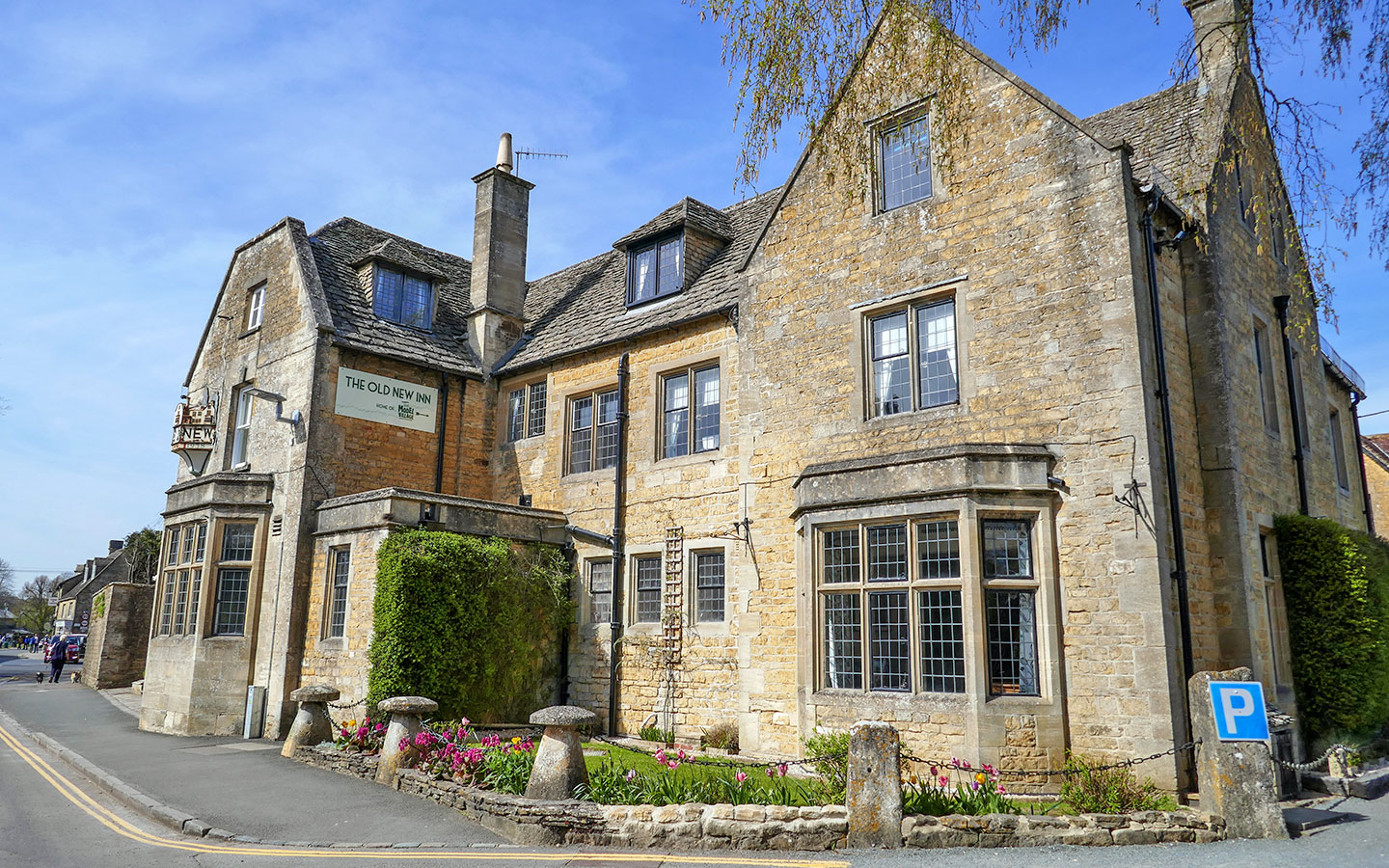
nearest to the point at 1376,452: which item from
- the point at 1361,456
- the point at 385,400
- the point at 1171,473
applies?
the point at 1361,456

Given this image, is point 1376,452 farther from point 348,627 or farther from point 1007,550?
point 348,627

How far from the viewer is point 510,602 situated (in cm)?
1605

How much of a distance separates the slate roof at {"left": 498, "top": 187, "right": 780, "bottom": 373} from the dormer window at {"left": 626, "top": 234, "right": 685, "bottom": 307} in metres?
0.25

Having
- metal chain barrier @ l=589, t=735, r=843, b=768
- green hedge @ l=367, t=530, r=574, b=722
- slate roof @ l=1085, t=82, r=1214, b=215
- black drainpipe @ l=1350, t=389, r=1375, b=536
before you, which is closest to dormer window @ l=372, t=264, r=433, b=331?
green hedge @ l=367, t=530, r=574, b=722

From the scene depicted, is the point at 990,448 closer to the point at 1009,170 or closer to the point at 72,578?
the point at 1009,170

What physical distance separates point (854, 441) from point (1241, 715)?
6.02 metres

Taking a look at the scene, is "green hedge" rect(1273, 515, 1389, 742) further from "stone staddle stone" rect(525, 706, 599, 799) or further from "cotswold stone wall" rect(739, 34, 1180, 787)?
"stone staddle stone" rect(525, 706, 599, 799)

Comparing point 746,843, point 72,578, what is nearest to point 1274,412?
point 746,843

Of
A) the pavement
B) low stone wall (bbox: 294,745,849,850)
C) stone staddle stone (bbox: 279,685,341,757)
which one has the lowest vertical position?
the pavement

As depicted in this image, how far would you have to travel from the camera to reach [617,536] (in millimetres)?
16703

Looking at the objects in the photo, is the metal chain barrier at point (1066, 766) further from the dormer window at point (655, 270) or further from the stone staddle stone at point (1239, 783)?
the dormer window at point (655, 270)

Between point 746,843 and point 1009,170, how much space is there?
9265 millimetres

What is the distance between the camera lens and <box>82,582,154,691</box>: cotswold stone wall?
28.2 meters

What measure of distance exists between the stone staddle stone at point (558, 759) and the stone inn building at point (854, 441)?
3565 mm
